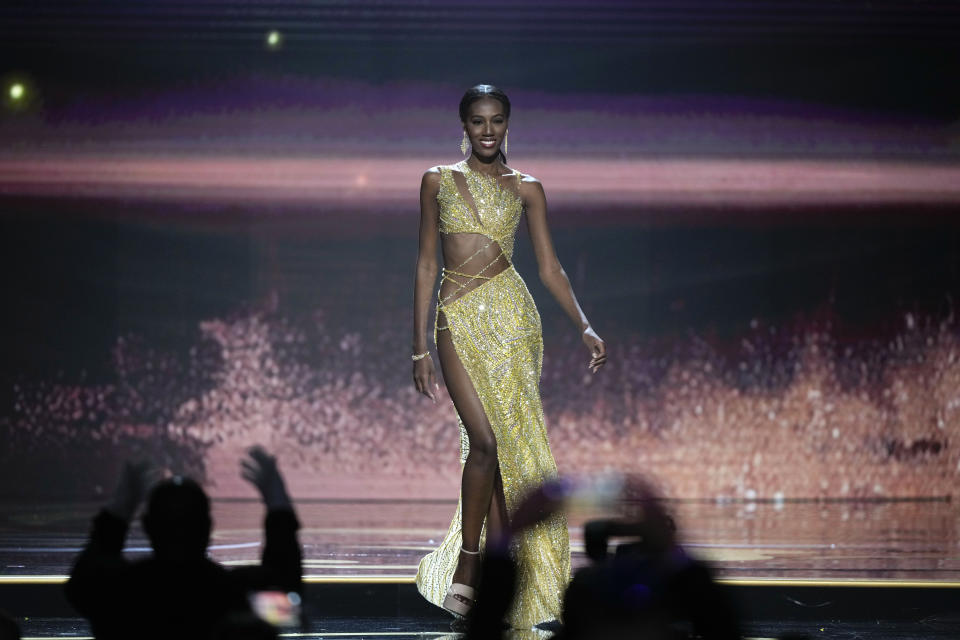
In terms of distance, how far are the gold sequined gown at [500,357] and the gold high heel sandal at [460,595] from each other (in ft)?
0.29

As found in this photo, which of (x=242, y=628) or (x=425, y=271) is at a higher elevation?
(x=425, y=271)

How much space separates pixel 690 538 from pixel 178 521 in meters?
3.75

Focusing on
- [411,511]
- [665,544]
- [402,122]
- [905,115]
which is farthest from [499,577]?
[905,115]

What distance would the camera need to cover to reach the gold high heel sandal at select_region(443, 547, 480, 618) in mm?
3205

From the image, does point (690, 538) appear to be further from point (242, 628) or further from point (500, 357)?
point (242, 628)

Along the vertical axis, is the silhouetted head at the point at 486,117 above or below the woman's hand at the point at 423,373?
above

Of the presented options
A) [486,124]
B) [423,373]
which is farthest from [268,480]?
[486,124]

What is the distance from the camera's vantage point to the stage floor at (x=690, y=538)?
407 cm

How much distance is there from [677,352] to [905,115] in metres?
1.65

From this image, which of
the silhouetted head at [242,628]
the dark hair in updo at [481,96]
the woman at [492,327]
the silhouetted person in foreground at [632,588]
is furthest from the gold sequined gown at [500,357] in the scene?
the silhouetted head at [242,628]

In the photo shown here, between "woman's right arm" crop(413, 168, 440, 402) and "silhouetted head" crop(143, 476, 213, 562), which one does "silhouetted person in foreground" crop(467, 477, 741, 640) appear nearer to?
"silhouetted head" crop(143, 476, 213, 562)

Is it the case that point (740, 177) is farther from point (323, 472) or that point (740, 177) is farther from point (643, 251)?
point (323, 472)

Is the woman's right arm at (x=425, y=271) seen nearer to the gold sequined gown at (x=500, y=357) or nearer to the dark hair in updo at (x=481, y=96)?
the gold sequined gown at (x=500, y=357)

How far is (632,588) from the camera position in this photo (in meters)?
1.33
